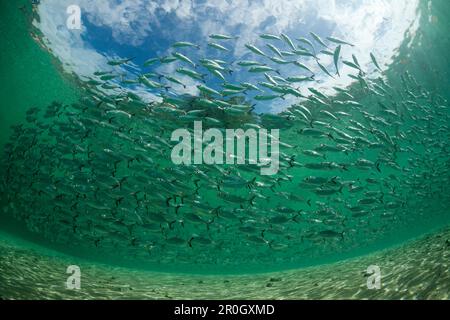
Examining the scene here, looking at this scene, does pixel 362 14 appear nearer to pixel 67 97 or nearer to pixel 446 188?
pixel 67 97

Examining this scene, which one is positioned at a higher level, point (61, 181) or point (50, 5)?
point (50, 5)

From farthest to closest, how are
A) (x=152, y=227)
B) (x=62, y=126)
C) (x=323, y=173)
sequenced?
(x=323, y=173)
(x=62, y=126)
(x=152, y=227)

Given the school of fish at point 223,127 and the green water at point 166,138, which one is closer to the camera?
the school of fish at point 223,127

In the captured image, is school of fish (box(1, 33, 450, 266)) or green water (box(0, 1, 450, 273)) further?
green water (box(0, 1, 450, 273))

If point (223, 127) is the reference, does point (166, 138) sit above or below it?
above

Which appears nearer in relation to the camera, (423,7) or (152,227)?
(152,227)

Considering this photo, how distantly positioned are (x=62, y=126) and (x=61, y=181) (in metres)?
2.10

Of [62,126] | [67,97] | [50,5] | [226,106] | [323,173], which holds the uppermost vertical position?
[50,5]

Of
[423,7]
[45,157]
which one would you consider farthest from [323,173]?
[45,157]

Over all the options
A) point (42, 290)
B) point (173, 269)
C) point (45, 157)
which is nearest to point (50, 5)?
point (45, 157)

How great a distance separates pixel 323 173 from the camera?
24344 millimetres

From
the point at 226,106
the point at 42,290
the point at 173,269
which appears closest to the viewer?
the point at 42,290

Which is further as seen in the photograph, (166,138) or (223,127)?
(166,138)

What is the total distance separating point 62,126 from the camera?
37.8 feet
